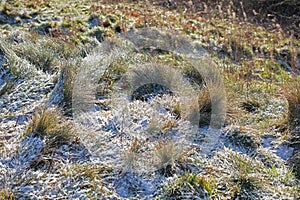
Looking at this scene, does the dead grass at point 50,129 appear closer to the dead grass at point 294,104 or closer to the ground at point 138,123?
the ground at point 138,123

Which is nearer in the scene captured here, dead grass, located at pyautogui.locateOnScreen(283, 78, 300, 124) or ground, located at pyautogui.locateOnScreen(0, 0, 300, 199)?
ground, located at pyautogui.locateOnScreen(0, 0, 300, 199)

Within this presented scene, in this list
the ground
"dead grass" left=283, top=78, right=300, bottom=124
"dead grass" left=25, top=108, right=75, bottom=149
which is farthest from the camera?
"dead grass" left=283, top=78, right=300, bottom=124

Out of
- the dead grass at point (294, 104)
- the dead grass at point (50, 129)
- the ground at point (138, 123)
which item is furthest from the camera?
the dead grass at point (294, 104)

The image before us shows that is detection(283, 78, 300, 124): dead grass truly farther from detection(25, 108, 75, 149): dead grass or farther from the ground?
detection(25, 108, 75, 149): dead grass

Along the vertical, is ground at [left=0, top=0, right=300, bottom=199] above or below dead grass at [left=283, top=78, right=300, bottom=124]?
below

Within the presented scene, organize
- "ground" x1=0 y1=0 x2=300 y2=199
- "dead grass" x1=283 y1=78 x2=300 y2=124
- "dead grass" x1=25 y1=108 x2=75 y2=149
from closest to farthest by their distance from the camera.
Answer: "ground" x1=0 y1=0 x2=300 y2=199, "dead grass" x1=25 y1=108 x2=75 y2=149, "dead grass" x1=283 y1=78 x2=300 y2=124

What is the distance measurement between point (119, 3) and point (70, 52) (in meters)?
3.47

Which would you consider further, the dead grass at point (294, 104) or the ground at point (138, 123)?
the dead grass at point (294, 104)

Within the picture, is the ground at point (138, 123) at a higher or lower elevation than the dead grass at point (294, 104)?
lower

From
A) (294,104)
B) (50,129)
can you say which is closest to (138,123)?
(50,129)

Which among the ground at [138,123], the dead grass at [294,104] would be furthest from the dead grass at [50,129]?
the dead grass at [294,104]

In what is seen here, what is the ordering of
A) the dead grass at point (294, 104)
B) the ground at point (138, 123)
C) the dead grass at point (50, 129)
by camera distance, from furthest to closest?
the dead grass at point (294, 104), the dead grass at point (50, 129), the ground at point (138, 123)

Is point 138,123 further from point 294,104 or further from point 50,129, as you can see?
point 294,104

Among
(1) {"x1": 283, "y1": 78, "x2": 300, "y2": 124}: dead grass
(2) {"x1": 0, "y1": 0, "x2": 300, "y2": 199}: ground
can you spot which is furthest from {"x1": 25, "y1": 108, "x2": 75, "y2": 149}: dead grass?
(1) {"x1": 283, "y1": 78, "x2": 300, "y2": 124}: dead grass
